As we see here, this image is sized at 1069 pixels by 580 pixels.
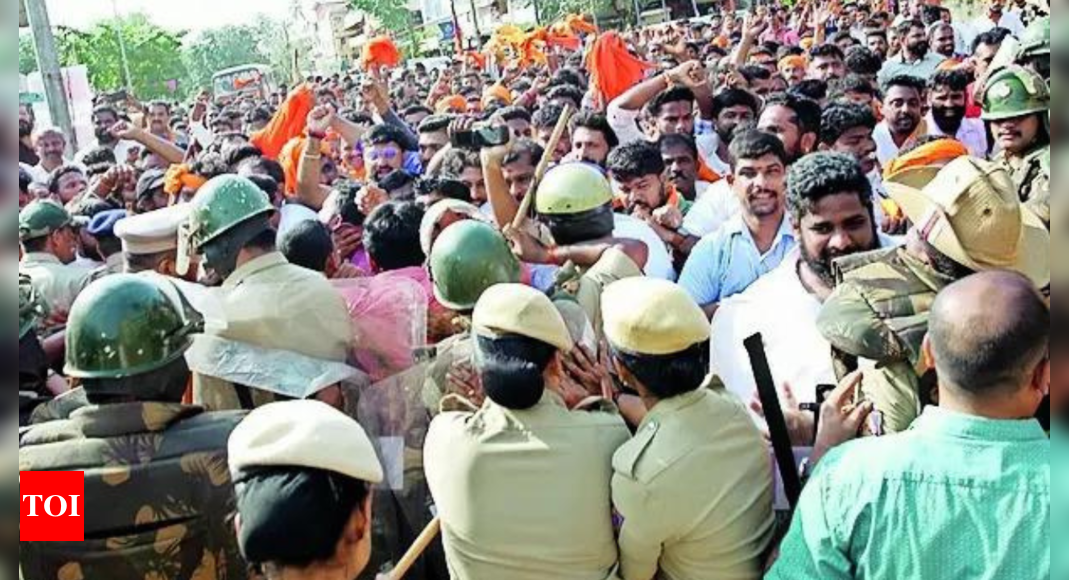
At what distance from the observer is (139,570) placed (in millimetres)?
2410

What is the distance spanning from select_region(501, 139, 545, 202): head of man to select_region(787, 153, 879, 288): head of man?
6.56 feet

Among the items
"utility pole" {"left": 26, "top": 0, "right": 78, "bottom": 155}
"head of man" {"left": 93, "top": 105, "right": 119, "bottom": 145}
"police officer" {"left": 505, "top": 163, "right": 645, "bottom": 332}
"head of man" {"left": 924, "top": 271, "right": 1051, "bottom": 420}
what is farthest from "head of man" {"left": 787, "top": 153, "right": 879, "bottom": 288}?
"utility pole" {"left": 26, "top": 0, "right": 78, "bottom": 155}

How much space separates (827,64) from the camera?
9023 mm

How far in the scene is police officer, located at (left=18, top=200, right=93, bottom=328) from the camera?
178 inches

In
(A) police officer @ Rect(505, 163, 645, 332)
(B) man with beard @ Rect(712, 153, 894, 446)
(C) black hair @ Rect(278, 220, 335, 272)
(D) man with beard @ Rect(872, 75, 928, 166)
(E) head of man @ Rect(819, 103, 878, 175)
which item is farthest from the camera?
(D) man with beard @ Rect(872, 75, 928, 166)

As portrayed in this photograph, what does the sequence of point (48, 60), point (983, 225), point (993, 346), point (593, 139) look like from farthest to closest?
point (48, 60)
point (593, 139)
point (983, 225)
point (993, 346)

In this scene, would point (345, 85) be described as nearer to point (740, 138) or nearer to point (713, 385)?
point (740, 138)

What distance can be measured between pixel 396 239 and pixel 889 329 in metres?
2.10

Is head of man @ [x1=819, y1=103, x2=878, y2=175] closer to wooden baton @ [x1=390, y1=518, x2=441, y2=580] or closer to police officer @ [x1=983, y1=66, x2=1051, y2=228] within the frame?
police officer @ [x1=983, y1=66, x2=1051, y2=228]

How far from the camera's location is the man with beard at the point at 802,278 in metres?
3.12

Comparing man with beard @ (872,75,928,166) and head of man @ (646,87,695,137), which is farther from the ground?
head of man @ (646,87,695,137)

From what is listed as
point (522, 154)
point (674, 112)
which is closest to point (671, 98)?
point (674, 112)

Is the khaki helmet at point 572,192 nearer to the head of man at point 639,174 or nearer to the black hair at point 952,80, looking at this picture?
the head of man at point 639,174

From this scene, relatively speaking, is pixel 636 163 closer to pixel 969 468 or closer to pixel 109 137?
pixel 969 468
